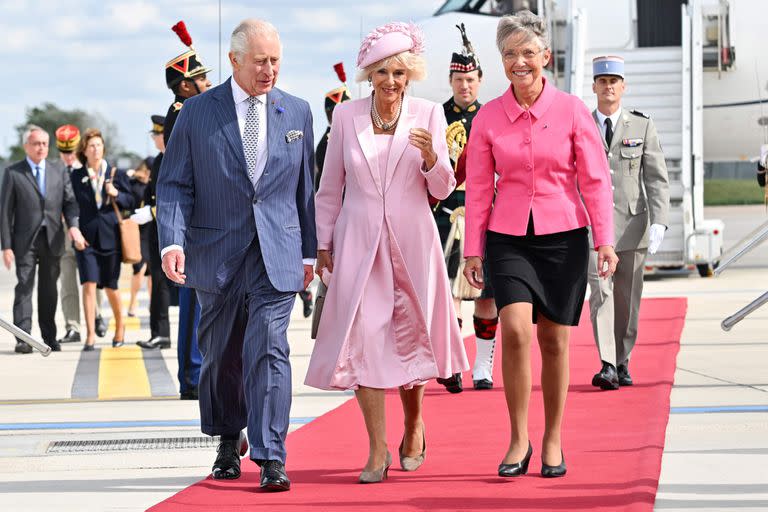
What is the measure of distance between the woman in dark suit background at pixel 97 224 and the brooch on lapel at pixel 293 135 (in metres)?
6.25

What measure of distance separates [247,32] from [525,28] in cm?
109

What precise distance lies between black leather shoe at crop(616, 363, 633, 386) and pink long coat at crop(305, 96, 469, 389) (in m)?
2.77

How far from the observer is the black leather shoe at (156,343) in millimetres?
12031

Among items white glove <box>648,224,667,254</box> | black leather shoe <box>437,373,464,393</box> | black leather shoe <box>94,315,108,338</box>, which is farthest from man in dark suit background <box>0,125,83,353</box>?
white glove <box>648,224,667,254</box>

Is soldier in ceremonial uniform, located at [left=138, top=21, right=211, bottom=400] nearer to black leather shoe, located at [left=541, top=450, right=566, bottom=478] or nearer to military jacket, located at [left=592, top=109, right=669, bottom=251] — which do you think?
military jacket, located at [left=592, top=109, right=669, bottom=251]

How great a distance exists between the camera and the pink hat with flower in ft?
19.6

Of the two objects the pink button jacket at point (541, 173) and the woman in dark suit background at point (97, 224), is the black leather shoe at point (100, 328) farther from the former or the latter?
the pink button jacket at point (541, 173)

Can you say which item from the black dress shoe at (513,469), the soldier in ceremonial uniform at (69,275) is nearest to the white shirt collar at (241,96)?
the black dress shoe at (513,469)

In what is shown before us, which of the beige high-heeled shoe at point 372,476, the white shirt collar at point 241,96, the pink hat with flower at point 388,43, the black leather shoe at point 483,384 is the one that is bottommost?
the black leather shoe at point 483,384

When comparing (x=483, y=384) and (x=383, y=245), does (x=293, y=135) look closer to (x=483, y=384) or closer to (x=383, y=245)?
(x=383, y=245)

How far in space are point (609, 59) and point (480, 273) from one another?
3238 millimetres

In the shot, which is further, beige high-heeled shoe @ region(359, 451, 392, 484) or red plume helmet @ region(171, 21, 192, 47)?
red plume helmet @ region(171, 21, 192, 47)

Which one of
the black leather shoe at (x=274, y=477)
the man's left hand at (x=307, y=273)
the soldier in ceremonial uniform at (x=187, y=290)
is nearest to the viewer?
the black leather shoe at (x=274, y=477)

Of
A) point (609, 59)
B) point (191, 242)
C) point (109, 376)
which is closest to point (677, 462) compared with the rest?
point (191, 242)
